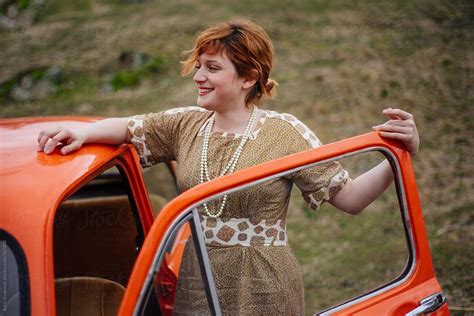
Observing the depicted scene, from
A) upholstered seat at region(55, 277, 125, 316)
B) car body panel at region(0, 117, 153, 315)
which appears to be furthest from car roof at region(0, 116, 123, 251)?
upholstered seat at region(55, 277, 125, 316)

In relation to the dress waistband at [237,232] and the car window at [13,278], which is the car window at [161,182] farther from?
the car window at [13,278]

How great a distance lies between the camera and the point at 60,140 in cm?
224

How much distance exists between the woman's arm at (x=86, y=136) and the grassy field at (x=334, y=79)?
2.26 meters

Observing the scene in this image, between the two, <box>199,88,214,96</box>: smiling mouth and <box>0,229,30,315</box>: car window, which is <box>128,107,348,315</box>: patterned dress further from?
<box>0,229,30,315</box>: car window

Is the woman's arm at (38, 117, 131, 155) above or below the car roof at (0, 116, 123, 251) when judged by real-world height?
Answer: above

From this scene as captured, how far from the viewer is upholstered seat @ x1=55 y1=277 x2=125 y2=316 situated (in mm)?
2535

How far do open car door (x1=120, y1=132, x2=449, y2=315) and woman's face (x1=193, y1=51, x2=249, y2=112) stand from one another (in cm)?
49

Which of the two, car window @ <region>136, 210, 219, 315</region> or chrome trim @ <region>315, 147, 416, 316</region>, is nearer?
car window @ <region>136, 210, 219, 315</region>

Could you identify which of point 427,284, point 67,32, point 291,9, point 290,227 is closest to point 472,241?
point 290,227

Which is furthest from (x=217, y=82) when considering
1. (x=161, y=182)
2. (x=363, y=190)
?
(x=161, y=182)

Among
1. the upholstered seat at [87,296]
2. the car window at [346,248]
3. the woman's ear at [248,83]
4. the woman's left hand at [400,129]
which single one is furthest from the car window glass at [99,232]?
the car window at [346,248]

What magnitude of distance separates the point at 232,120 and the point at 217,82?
0.15 meters

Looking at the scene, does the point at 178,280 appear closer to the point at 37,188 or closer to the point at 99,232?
the point at 37,188

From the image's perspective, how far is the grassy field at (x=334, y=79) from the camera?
527cm
